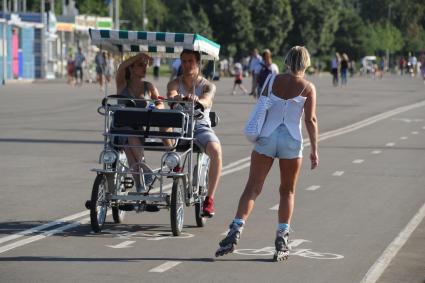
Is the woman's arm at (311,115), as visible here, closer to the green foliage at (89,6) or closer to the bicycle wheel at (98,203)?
the bicycle wheel at (98,203)

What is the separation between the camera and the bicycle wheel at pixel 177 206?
10039mm

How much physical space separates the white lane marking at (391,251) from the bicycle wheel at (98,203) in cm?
246

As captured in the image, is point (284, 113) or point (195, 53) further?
point (195, 53)

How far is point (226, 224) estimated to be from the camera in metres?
11.2

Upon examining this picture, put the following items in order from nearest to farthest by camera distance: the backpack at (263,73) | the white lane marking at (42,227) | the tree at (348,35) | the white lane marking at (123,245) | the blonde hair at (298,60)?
the blonde hair at (298,60)
the white lane marking at (123,245)
the white lane marking at (42,227)
the backpack at (263,73)
the tree at (348,35)

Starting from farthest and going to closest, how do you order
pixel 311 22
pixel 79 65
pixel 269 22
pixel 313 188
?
pixel 311 22, pixel 269 22, pixel 79 65, pixel 313 188

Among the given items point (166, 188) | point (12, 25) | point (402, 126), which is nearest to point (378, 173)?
point (166, 188)

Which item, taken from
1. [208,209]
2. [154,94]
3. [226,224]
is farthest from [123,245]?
[154,94]

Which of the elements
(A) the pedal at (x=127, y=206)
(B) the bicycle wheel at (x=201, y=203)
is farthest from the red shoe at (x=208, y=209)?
(A) the pedal at (x=127, y=206)

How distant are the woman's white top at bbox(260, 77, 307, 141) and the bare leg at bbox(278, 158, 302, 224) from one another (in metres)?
0.21

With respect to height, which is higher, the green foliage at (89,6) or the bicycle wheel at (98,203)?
the green foliage at (89,6)

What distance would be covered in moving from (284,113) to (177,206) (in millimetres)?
1455

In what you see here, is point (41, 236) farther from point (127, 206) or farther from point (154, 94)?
point (154, 94)

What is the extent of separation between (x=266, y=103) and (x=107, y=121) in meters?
1.89
